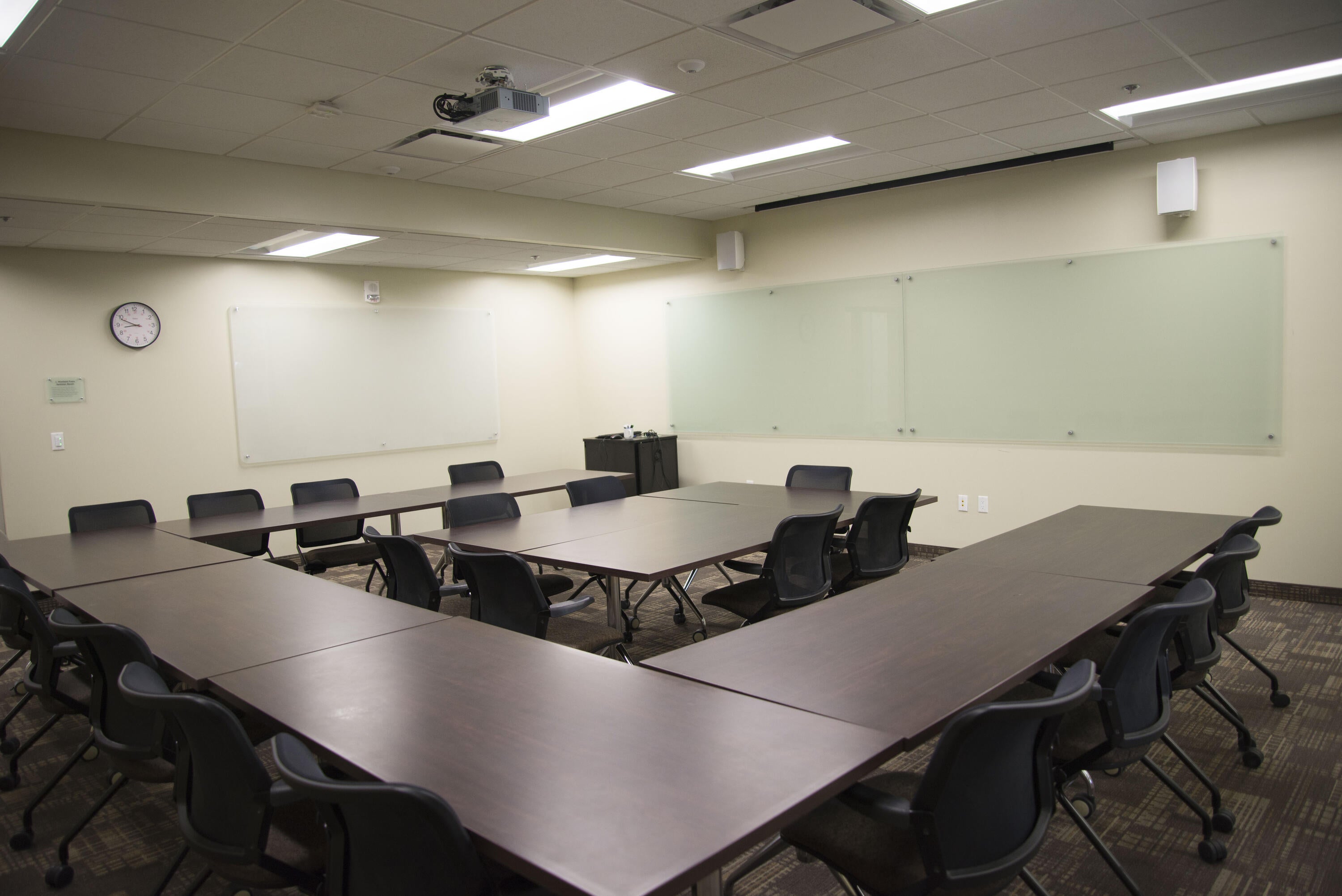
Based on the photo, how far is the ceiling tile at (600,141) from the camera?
15.3 ft

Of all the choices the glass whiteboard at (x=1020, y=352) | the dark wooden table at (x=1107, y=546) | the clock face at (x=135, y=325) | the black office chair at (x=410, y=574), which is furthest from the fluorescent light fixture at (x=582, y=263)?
the dark wooden table at (x=1107, y=546)

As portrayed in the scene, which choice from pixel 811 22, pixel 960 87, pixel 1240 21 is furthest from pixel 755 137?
pixel 1240 21

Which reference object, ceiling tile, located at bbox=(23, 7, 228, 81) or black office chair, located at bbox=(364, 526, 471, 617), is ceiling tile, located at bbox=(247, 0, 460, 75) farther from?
black office chair, located at bbox=(364, 526, 471, 617)

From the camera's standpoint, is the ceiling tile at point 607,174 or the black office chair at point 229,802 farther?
the ceiling tile at point 607,174

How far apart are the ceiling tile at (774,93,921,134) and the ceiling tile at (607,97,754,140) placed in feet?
0.97

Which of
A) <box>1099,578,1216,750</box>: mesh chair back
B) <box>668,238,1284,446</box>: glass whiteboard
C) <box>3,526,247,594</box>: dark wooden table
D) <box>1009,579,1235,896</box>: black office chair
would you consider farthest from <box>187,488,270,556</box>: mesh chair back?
<box>1099,578,1216,750</box>: mesh chair back

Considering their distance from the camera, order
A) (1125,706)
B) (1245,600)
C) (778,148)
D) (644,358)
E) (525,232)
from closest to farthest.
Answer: (1125,706)
(1245,600)
(778,148)
(525,232)
(644,358)

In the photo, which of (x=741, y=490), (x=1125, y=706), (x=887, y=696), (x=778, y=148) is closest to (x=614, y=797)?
(x=887, y=696)

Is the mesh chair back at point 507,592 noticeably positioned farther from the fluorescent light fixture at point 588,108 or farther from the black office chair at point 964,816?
the fluorescent light fixture at point 588,108

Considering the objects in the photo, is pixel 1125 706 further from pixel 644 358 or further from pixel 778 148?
pixel 644 358

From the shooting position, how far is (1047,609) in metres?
2.57

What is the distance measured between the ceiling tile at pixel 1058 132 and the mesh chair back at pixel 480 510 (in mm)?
3674

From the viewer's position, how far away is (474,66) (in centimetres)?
367

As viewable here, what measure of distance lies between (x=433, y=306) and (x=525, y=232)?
2.18 m
